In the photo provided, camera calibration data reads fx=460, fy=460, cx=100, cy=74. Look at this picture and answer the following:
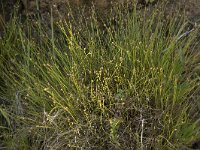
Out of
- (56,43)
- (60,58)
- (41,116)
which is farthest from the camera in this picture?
(56,43)

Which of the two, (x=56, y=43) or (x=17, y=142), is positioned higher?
(x=56, y=43)

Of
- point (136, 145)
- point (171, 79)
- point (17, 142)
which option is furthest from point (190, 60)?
point (17, 142)

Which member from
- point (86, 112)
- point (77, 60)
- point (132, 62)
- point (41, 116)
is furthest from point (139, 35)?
point (41, 116)

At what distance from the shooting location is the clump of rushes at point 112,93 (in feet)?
7.93

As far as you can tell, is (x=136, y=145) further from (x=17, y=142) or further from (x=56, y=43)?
(x=56, y=43)

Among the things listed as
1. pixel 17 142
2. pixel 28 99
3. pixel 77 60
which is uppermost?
pixel 77 60

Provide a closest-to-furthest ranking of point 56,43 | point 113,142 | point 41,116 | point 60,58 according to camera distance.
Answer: point 113,142
point 41,116
point 60,58
point 56,43

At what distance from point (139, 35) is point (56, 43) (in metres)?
0.58

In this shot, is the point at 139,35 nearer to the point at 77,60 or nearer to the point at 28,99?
the point at 77,60

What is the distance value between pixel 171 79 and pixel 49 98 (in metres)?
0.70

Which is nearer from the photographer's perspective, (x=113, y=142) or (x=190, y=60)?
(x=113, y=142)

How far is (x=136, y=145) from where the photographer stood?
2.41 meters

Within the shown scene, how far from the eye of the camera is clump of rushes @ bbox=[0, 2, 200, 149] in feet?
7.93

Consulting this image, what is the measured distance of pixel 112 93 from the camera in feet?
8.30
